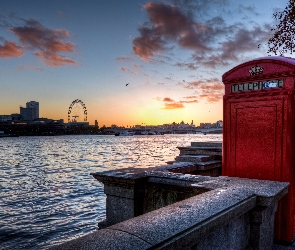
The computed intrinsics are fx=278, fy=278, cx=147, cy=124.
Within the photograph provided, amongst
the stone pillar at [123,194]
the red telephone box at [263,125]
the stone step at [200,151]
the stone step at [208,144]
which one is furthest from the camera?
the stone step at [208,144]

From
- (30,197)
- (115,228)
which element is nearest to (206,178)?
(115,228)

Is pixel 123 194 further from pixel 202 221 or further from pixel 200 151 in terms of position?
pixel 200 151

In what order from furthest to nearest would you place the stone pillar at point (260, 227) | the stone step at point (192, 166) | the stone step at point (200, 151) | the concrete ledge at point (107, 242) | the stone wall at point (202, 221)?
the stone step at point (200, 151), the stone step at point (192, 166), the stone pillar at point (260, 227), the stone wall at point (202, 221), the concrete ledge at point (107, 242)

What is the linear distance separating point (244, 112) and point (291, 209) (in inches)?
52.5

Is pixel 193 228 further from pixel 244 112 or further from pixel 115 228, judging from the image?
pixel 244 112

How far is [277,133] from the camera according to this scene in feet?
11.2

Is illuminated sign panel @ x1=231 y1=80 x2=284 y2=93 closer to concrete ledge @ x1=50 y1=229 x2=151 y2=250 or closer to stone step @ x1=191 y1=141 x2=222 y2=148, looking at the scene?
concrete ledge @ x1=50 y1=229 x2=151 y2=250

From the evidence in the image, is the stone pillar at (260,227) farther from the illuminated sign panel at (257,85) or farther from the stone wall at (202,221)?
the illuminated sign panel at (257,85)

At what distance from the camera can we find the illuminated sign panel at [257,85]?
11.2 feet

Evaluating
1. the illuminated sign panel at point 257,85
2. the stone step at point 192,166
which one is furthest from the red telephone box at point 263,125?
the stone step at point 192,166

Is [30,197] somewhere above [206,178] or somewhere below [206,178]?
below

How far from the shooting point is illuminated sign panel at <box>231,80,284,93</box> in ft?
11.2

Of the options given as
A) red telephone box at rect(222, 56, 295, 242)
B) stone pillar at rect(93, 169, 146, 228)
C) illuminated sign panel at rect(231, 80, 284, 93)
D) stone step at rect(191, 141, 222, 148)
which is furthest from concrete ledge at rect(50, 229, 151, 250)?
stone step at rect(191, 141, 222, 148)

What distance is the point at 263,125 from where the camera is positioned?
3527 mm
